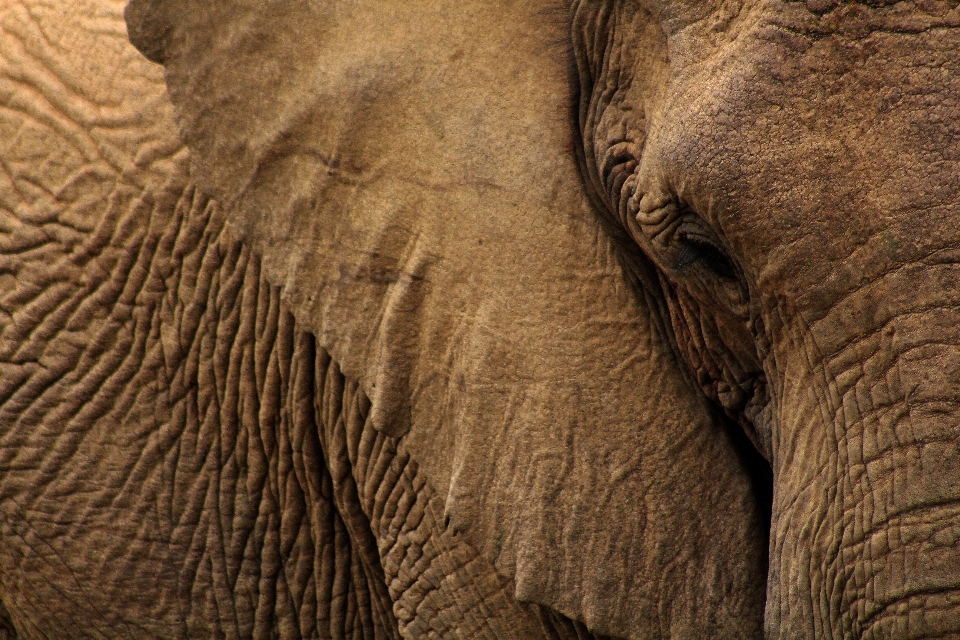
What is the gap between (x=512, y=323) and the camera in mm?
1704

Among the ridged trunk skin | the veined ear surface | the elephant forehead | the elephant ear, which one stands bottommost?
the ridged trunk skin

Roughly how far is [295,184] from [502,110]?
36cm

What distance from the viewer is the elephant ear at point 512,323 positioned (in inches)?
66.5

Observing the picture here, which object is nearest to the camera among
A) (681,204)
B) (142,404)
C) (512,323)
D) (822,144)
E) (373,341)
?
(822,144)

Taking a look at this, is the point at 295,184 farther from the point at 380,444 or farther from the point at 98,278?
the point at 98,278

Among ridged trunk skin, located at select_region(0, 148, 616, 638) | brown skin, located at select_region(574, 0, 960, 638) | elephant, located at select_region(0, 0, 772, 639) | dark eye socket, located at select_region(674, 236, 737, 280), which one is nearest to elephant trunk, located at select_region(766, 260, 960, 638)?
brown skin, located at select_region(574, 0, 960, 638)

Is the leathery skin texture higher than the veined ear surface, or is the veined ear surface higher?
the veined ear surface

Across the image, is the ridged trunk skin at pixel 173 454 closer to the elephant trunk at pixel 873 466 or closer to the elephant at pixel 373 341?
the elephant at pixel 373 341

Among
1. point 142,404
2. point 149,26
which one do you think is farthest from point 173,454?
point 149,26

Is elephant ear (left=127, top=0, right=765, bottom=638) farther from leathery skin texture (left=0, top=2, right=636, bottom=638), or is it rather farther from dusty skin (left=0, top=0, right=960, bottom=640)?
leathery skin texture (left=0, top=2, right=636, bottom=638)

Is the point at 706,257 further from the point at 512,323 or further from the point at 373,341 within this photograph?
the point at 373,341

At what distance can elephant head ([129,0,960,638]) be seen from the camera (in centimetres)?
127

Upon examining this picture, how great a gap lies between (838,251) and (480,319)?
577mm

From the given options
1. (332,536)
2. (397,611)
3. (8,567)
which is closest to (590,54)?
(397,611)
